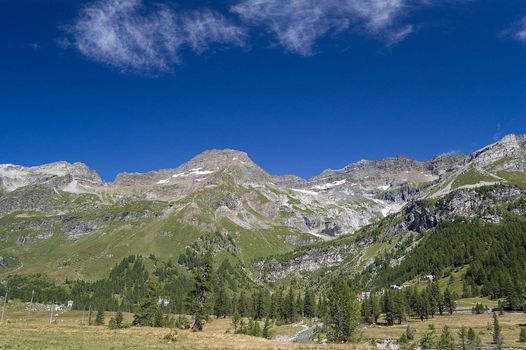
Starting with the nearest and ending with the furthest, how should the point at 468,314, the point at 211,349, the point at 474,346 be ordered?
the point at 211,349 → the point at 474,346 → the point at 468,314

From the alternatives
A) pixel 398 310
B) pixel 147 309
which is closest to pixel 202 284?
pixel 147 309

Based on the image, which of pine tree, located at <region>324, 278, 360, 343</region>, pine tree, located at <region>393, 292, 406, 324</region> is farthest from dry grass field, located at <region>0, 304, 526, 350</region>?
pine tree, located at <region>393, 292, 406, 324</region>

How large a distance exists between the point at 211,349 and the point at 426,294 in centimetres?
17894

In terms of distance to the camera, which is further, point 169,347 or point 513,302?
point 513,302

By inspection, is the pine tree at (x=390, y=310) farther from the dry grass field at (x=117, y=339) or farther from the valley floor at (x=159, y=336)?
the dry grass field at (x=117, y=339)

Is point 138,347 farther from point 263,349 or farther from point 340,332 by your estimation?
point 340,332

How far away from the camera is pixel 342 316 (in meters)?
71.8

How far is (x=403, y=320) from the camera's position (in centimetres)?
18862

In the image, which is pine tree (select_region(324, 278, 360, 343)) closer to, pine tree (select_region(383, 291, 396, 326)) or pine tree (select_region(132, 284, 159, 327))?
pine tree (select_region(132, 284, 159, 327))

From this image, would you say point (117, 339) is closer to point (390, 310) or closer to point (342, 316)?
point (342, 316)

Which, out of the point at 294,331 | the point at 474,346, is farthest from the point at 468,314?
the point at 474,346

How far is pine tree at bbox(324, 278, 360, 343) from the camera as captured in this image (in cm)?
7119

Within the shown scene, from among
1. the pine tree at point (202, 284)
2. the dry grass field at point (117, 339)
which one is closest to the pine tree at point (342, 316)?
the dry grass field at point (117, 339)

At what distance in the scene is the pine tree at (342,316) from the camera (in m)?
71.2
